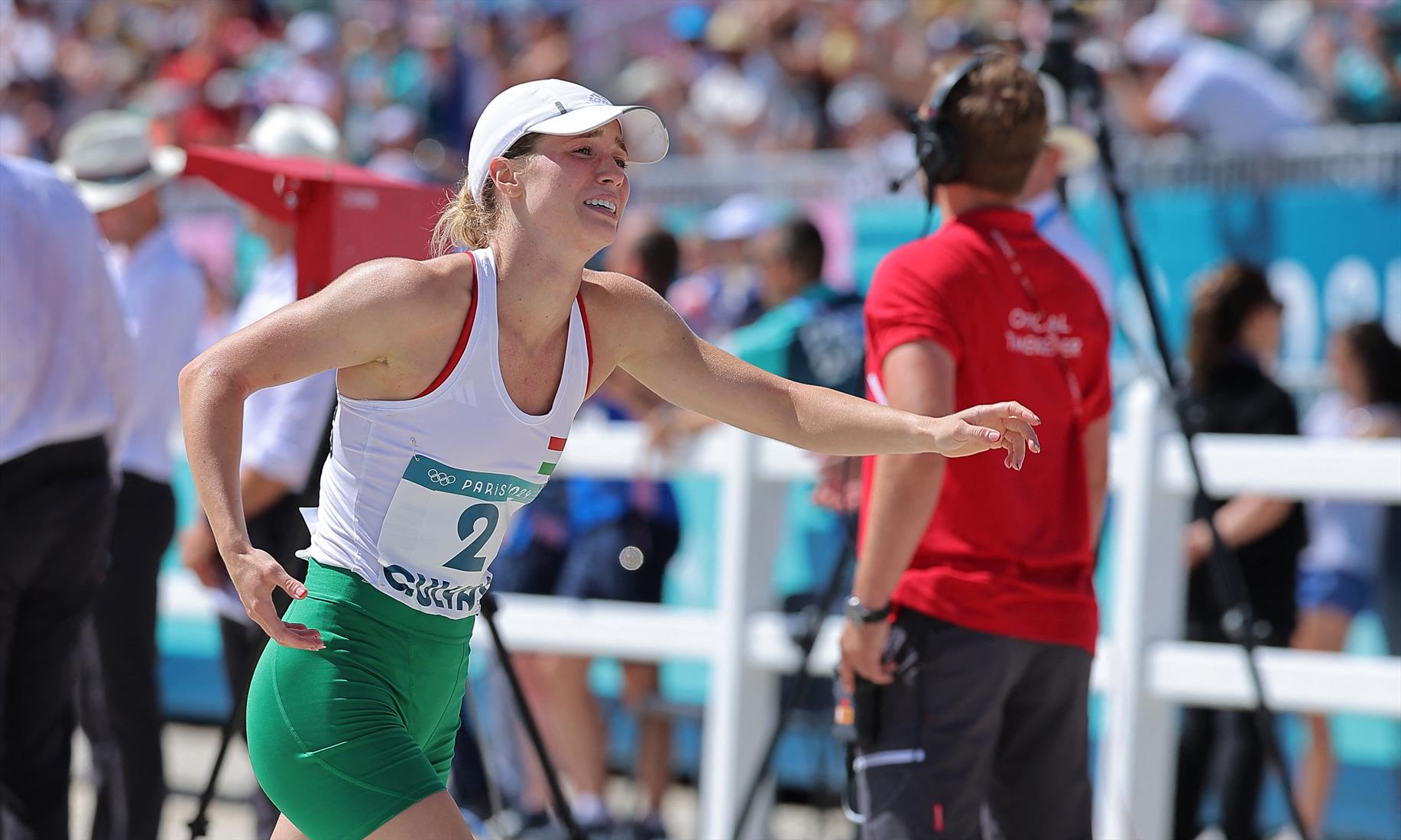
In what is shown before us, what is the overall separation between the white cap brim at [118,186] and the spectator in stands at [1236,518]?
360 centimetres

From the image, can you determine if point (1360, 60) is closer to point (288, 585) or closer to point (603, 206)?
point (603, 206)

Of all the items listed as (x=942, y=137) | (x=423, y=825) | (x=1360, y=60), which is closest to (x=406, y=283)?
(x=423, y=825)

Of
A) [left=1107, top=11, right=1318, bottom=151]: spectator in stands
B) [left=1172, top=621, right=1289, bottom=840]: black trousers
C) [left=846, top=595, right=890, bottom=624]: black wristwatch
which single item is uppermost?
[left=1107, top=11, right=1318, bottom=151]: spectator in stands

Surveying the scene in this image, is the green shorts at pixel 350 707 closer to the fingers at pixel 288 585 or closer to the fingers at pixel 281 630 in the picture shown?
the fingers at pixel 281 630

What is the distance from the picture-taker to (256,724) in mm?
2902

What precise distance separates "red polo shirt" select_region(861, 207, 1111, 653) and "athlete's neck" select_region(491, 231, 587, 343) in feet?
2.46

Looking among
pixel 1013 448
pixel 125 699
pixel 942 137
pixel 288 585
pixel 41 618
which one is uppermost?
pixel 942 137

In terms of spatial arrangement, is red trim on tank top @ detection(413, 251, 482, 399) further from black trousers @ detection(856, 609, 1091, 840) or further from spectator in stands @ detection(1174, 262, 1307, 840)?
spectator in stands @ detection(1174, 262, 1307, 840)

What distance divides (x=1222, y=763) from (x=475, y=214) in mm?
3649

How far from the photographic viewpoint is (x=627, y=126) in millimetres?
3135

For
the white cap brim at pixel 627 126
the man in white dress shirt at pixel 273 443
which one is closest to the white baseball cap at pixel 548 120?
the white cap brim at pixel 627 126

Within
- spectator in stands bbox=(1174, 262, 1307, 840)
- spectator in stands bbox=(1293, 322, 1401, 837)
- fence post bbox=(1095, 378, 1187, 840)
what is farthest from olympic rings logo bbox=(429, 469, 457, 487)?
spectator in stands bbox=(1293, 322, 1401, 837)

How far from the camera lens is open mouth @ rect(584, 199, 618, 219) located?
2.97 meters

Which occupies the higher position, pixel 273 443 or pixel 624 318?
pixel 624 318
